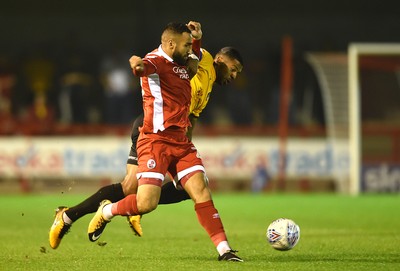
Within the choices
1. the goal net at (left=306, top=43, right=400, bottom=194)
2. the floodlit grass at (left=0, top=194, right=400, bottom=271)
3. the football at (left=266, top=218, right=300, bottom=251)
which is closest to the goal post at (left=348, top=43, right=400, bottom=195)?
the goal net at (left=306, top=43, right=400, bottom=194)

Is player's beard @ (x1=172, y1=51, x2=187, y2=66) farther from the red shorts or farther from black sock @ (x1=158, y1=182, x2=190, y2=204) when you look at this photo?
black sock @ (x1=158, y1=182, x2=190, y2=204)

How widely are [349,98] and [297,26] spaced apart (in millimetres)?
7250

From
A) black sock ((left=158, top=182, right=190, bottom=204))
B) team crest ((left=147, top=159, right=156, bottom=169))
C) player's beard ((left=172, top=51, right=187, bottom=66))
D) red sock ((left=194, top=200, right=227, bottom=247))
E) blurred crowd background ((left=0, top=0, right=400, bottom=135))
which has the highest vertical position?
blurred crowd background ((left=0, top=0, right=400, bottom=135))

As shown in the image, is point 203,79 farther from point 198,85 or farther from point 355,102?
point 355,102

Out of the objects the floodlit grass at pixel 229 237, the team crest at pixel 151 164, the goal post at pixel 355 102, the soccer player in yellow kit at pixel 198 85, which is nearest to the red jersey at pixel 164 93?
the team crest at pixel 151 164

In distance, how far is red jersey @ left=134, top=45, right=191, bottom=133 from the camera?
309 inches

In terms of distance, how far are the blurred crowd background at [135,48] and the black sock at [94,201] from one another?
34.8ft

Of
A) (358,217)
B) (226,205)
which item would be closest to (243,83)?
(226,205)

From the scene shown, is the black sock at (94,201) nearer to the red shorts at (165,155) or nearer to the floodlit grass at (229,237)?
the floodlit grass at (229,237)

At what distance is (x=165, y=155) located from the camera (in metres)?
7.93

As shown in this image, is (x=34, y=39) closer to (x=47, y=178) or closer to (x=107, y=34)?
(x=107, y=34)

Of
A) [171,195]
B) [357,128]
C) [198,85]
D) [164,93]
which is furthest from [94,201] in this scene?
[357,128]

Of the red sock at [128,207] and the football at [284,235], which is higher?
the red sock at [128,207]

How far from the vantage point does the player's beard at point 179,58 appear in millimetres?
7832
